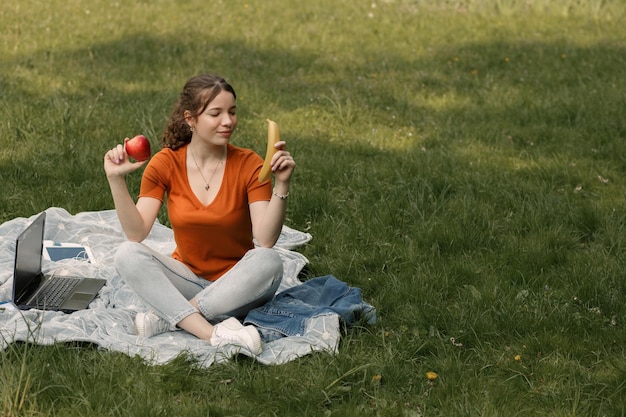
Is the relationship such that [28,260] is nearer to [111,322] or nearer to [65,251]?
[111,322]

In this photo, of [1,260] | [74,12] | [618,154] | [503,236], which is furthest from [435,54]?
[1,260]

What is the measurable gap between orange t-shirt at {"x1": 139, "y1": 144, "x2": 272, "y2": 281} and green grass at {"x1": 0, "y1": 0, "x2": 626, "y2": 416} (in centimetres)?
72

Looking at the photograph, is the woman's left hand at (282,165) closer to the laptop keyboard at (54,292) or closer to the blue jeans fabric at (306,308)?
the blue jeans fabric at (306,308)

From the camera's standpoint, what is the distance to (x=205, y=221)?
4605 millimetres

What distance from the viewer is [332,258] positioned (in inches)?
219

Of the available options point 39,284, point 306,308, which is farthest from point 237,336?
point 39,284

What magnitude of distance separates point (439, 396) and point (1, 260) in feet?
8.68

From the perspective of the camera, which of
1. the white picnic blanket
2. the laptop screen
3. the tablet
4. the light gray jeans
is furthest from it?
the tablet

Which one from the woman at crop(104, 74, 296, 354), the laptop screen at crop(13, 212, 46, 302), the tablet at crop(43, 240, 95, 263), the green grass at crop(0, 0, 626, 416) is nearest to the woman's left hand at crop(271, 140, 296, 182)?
the woman at crop(104, 74, 296, 354)

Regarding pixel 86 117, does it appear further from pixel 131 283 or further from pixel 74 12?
pixel 74 12

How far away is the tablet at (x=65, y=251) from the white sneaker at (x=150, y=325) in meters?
1.09

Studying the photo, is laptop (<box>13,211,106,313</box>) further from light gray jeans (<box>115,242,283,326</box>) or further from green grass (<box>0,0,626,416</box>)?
green grass (<box>0,0,626,416</box>)

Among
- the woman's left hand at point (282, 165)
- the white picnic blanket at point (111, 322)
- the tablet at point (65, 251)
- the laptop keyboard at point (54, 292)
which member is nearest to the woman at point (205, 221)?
the woman's left hand at point (282, 165)

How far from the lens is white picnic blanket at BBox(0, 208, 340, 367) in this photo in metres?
4.19
